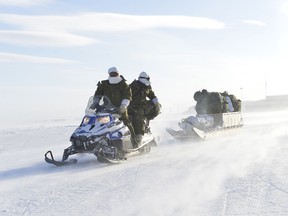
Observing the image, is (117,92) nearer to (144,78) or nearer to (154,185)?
(144,78)

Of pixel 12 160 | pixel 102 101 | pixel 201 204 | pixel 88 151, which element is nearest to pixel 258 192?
pixel 201 204

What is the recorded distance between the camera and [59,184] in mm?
6066

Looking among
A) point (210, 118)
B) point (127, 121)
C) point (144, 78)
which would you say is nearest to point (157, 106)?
point (144, 78)

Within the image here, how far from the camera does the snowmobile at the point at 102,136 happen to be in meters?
7.70

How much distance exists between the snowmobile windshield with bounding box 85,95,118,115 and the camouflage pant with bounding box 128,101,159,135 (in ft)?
3.74

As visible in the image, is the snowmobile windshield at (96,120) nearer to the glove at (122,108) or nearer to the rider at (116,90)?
the glove at (122,108)

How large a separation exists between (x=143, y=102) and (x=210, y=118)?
4.26 meters

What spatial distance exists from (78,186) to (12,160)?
3771 millimetres

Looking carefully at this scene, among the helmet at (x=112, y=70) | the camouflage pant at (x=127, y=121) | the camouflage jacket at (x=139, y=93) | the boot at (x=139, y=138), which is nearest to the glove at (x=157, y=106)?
the camouflage jacket at (x=139, y=93)

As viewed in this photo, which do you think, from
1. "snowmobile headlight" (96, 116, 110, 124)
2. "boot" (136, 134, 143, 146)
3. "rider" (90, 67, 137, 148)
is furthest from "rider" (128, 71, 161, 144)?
"snowmobile headlight" (96, 116, 110, 124)

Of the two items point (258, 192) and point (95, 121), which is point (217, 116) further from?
point (258, 192)

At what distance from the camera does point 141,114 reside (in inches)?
378

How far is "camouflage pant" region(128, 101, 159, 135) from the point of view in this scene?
9.45m

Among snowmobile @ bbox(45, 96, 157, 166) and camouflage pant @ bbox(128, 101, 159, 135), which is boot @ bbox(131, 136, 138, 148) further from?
camouflage pant @ bbox(128, 101, 159, 135)
